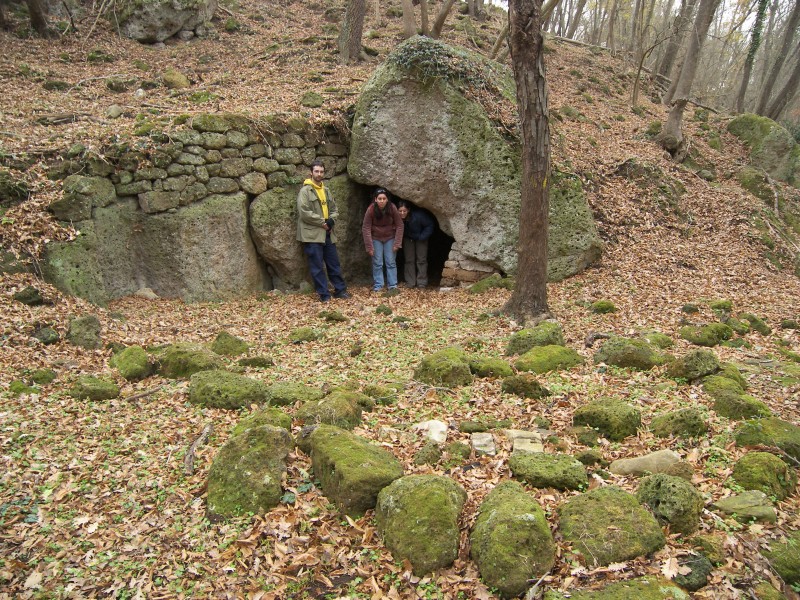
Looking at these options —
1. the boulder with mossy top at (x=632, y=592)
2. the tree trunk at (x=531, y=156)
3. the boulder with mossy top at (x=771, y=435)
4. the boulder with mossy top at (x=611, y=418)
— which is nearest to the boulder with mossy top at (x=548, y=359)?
the boulder with mossy top at (x=611, y=418)

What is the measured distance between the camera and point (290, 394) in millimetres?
5168

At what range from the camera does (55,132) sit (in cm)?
841

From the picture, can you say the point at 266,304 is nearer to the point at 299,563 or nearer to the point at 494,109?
the point at 494,109

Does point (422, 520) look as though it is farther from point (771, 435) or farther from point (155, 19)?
point (155, 19)

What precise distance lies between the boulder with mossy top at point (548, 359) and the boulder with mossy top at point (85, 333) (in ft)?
16.1

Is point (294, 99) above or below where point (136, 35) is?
below

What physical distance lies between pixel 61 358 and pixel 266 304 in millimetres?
3455

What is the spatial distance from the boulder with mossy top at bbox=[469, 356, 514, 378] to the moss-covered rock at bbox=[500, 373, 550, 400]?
309 mm

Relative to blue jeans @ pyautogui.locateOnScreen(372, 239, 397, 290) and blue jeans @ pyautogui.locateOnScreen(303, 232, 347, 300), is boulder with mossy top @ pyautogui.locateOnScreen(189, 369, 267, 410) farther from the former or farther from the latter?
blue jeans @ pyautogui.locateOnScreen(372, 239, 397, 290)

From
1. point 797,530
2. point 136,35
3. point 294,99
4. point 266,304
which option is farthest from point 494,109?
point 136,35

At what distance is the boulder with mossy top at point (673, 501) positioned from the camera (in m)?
3.21

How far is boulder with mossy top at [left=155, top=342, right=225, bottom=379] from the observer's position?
18.8 feet

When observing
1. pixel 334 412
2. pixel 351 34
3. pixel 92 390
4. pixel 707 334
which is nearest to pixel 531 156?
pixel 707 334

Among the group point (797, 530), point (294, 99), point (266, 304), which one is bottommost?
point (266, 304)
